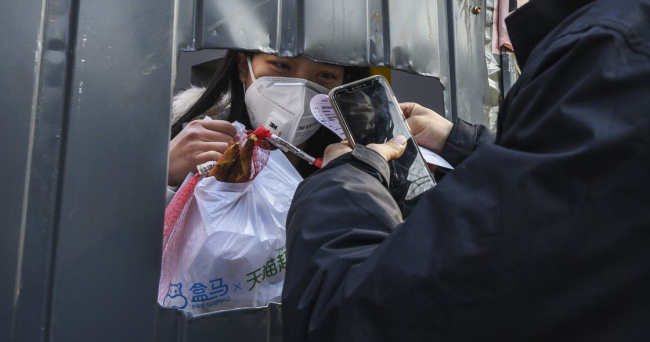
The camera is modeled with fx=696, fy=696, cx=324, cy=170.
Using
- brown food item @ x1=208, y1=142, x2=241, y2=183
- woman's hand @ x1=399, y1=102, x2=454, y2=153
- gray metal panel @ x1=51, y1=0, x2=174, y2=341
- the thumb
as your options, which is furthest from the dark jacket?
woman's hand @ x1=399, y1=102, x2=454, y2=153

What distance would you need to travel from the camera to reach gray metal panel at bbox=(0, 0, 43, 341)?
4.24 feet

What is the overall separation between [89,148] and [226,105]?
35.9 inches

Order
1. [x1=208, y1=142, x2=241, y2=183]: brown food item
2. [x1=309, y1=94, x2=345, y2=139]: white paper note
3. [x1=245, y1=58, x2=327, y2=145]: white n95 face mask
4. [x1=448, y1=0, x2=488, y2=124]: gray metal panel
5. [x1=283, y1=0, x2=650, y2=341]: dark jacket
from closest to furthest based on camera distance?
[x1=283, y1=0, x2=650, y2=341]: dark jacket
[x1=208, y1=142, x2=241, y2=183]: brown food item
[x1=309, y1=94, x2=345, y2=139]: white paper note
[x1=245, y1=58, x2=327, y2=145]: white n95 face mask
[x1=448, y1=0, x2=488, y2=124]: gray metal panel

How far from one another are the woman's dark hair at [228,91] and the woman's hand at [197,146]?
12.5 inches

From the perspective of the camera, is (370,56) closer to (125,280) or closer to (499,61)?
(499,61)

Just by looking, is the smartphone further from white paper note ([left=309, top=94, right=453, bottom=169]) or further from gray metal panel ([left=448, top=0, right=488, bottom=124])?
gray metal panel ([left=448, top=0, right=488, bottom=124])

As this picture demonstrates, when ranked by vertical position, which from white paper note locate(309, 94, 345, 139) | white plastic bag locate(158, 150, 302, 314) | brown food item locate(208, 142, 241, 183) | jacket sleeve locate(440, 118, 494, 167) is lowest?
white plastic bag locate(158, 150, 302, 314)

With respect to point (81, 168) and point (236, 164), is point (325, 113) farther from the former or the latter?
point (81, 168)

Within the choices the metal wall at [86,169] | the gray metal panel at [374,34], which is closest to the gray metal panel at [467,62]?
the gray metal panel at [374,34]

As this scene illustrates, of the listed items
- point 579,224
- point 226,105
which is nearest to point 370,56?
point 226,105

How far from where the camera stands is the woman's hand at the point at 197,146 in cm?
180

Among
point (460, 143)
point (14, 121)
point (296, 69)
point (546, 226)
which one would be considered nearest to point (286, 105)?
point (296, 69)

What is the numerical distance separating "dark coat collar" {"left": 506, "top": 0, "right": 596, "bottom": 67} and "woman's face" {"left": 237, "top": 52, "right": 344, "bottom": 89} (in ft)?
3.06

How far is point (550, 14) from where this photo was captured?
3.42 ft
